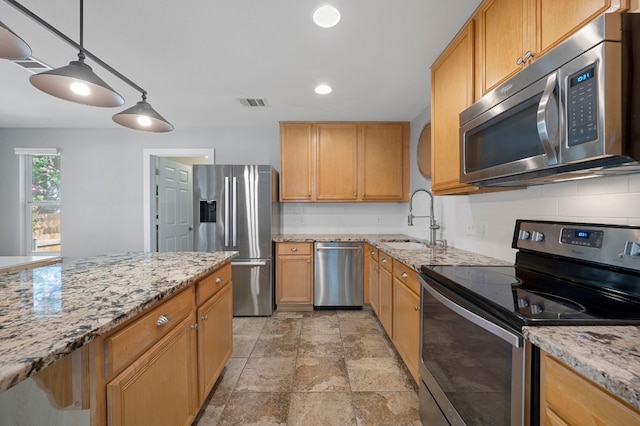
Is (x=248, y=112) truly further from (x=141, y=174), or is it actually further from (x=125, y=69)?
(x=141, y=174)

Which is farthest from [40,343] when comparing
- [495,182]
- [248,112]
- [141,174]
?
[141,174]

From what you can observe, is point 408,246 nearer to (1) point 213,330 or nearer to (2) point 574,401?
(1) point 213,330

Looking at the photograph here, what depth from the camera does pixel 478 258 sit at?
5.96ft

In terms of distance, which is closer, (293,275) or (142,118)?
(142,118)

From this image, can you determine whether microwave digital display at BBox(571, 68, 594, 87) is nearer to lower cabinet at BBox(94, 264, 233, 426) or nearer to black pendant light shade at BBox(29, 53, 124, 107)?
lower cabinet at BBox(94, 264, 233, 426)

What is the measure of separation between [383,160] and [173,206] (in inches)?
121

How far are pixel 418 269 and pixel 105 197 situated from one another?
169 inches

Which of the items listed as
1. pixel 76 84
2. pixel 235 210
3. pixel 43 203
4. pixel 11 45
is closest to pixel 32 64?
pixel 76 84

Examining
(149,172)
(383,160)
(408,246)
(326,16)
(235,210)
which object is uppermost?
(326,16)

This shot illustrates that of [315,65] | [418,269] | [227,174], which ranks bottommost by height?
[418,269]

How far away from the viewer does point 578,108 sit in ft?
2.79

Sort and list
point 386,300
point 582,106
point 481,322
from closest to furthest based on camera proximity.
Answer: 1. point 582,106
2. point 481,322
3. point 386,300

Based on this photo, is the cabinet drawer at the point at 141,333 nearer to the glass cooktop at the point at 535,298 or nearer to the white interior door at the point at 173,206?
the glass cooktop at the point at 535,298

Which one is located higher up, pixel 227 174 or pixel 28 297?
pixel 227 174
